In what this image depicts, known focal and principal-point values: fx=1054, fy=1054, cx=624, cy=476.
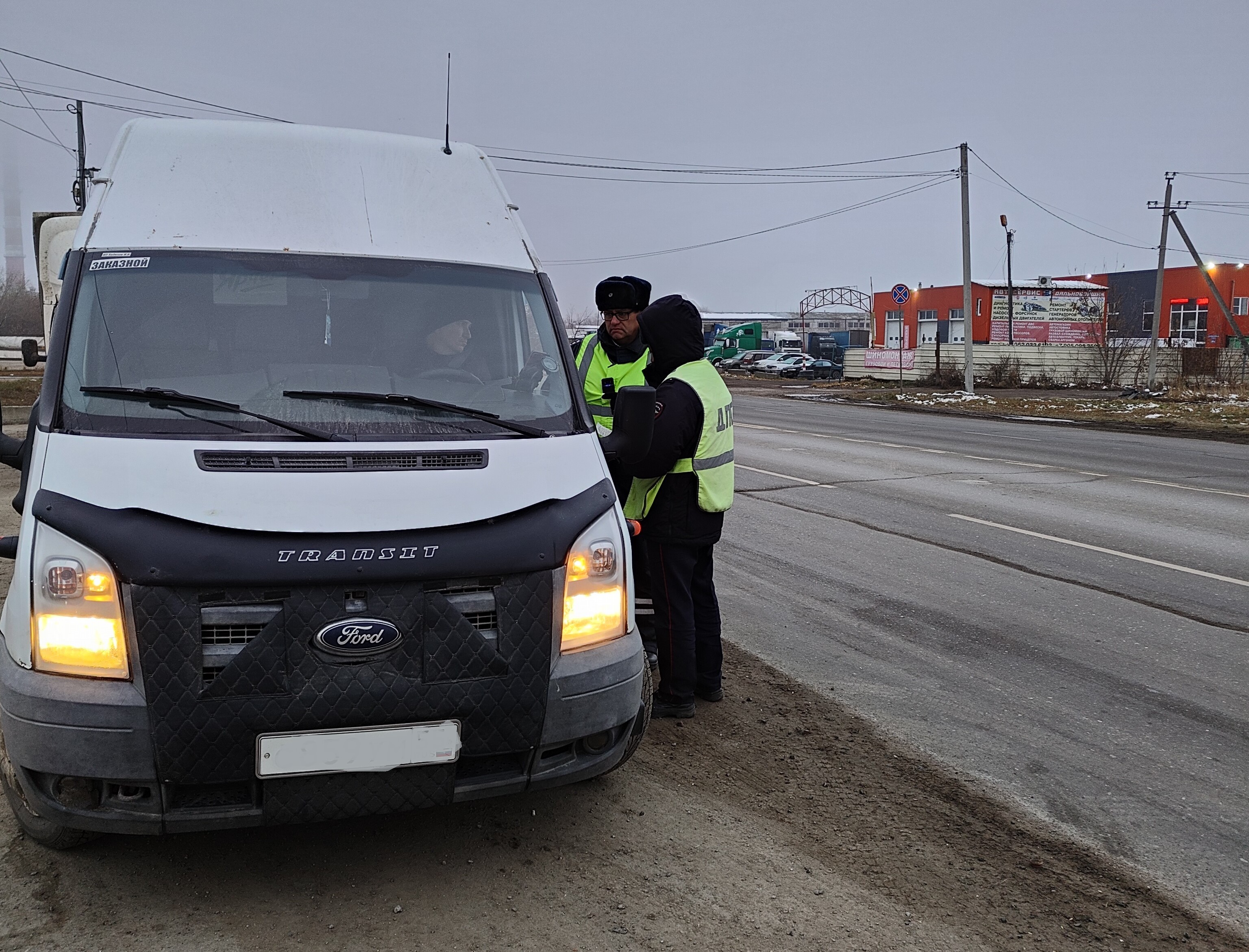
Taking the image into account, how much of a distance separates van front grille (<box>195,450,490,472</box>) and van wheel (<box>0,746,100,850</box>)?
41.8 inches

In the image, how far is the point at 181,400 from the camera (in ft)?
11.3

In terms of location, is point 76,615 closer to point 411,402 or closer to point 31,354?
point 411,402

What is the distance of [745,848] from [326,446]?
193cm

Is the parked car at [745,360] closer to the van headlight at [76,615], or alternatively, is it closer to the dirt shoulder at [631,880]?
the dirt shoulder at [631,880]

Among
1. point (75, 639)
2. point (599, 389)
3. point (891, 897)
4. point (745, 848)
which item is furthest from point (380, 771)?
point (599, 389)

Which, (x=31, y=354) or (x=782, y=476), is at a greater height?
Result: (x=31, y=354)

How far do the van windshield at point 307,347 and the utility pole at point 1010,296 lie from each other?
58.0 meters

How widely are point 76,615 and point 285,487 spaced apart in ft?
2.12

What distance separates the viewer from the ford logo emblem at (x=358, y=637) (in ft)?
9.66

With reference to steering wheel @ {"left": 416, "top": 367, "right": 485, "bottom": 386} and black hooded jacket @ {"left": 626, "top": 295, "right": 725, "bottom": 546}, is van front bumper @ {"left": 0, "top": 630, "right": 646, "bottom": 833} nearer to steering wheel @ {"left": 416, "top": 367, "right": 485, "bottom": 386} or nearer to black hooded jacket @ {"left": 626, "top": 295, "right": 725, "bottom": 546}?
steering wheel @ {"left": 416, "top": 367, "right": 485, "bottom": 386}

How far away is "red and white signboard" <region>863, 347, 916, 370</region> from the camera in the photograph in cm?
4441

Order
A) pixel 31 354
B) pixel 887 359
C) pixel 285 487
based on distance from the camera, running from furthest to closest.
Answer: pixel 887 359 < pixel 31 354 < pixel 285 487

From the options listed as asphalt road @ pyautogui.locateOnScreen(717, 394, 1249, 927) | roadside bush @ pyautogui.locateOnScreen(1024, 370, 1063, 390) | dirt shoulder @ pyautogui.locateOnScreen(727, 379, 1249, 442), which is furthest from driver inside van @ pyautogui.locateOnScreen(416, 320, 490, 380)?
roadside bush @ pyautogui.locateOnScreen(1024, 370, 1063, 390)

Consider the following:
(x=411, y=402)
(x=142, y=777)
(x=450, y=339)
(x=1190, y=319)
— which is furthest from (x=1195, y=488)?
(x=1190, y=319)
